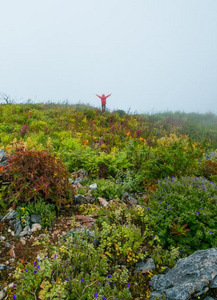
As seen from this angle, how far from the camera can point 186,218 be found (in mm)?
3807

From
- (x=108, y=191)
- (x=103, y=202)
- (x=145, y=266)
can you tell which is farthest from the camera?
(x=108, y=191)

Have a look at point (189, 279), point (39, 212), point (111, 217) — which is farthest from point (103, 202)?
point (189, 279)

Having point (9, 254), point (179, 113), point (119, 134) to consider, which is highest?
point (179, 113)

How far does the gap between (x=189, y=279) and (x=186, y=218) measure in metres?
1.19

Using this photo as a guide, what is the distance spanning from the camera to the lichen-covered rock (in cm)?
258

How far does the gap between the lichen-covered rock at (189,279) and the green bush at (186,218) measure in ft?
2.14

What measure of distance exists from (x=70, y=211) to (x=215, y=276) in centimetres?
256

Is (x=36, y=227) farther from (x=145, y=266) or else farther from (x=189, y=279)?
(x=189, y=279)

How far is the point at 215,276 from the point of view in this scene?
2691 millimetres

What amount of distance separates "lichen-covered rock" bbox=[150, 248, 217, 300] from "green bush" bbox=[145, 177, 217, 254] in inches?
25.7

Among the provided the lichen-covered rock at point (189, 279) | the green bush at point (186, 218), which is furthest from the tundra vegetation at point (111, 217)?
the lichen-covered rock at point (189, 279)

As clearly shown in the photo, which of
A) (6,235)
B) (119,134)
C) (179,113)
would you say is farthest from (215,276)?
(179,113)

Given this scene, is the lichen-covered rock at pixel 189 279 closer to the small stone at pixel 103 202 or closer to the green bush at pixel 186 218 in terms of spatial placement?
the green bush at pixel 186 218

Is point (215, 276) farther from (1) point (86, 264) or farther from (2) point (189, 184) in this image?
(2) point (189, 184)
